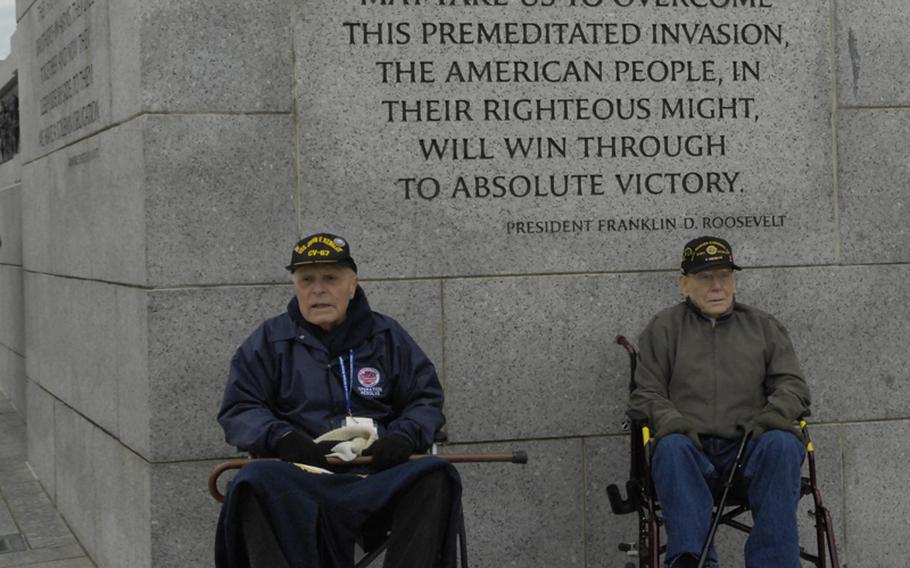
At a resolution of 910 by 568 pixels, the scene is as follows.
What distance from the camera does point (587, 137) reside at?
19.7 feet

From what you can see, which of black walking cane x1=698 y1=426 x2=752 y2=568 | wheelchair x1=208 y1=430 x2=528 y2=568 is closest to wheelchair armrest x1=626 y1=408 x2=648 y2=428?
black walking cane x1=698 y1=426 x2=752 y2=568

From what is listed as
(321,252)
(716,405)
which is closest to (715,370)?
(716,405)

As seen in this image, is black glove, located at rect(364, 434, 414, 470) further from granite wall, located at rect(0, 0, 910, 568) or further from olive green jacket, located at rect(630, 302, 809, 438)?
granite wall, located at rect(0, 0, 910, 568)

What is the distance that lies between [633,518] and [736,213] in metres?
1.52

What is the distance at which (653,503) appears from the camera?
514 centimetres

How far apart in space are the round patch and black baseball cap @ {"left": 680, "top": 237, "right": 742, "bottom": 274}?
4.71ft

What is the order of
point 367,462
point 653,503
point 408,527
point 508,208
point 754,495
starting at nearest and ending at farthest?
1. point 408,527
2. point 367,462
3. point 754,495
4. point 653,503
5. point 508,208

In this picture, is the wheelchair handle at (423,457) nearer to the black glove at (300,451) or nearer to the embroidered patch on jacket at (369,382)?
the black glove at (300,451)

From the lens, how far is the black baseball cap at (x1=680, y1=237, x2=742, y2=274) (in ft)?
17.5

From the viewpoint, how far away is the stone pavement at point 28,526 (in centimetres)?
680

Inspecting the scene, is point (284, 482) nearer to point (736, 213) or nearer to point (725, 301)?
point (725, 301)

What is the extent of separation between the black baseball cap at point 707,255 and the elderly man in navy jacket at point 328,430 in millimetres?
1241

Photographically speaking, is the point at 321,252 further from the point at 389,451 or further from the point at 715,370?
the point at 715,370

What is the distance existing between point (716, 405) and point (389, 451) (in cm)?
152
